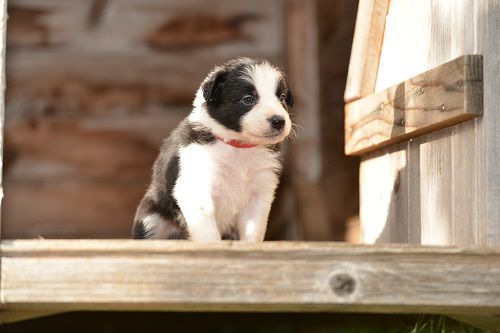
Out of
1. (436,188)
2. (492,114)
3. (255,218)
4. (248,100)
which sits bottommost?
(255,218)

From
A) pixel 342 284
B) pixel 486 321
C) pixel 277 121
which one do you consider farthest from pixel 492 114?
pixel 277 121

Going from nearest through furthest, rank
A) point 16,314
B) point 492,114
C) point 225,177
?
point 16,314 < point 492,114 < point 225,177

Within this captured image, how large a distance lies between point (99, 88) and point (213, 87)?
409cm

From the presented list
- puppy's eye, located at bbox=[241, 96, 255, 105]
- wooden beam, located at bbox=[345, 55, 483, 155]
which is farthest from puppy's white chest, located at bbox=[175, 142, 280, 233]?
wooden beam, located at bbox=[345, 55, 483, 155]

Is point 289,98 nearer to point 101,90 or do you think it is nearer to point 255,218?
point 255,218

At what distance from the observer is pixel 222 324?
877 cm

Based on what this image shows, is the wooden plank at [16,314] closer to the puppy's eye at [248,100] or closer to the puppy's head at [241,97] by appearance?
the puppy's head at [241,97]

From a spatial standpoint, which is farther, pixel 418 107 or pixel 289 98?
pixel 289 98

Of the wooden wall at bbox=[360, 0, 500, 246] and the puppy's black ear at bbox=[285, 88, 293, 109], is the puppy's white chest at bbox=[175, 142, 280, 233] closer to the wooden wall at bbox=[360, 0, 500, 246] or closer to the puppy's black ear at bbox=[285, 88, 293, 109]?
the puppy's black ear at bbox=[285, 88, 293, 109]

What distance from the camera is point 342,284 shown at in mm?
3377

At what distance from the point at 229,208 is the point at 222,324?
3.91 meters

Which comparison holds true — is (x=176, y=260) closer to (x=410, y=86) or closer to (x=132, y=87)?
(x=410, y=86)

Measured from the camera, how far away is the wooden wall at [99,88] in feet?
29.4

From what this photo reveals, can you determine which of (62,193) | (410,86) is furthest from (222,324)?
(410,86)
